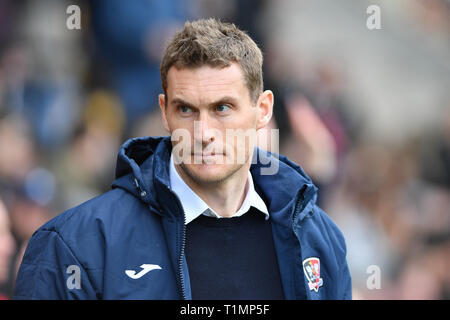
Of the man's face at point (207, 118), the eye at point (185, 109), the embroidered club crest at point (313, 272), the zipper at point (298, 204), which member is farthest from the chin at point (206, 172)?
the embroidered club crest at point (313, 272)

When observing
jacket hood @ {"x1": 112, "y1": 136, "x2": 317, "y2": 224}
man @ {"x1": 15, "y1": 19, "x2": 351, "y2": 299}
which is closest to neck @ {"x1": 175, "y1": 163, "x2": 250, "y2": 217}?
man @ {"x1": 15, "y1": 19, "x2": 351, "y2": 299}

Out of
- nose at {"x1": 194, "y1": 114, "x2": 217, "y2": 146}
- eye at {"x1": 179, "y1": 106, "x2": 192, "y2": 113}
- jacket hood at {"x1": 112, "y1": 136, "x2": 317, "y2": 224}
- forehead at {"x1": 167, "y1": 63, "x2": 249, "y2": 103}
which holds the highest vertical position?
forehead at {"x1": 167, "y1": 63, "x2": 249, "y2": 103}

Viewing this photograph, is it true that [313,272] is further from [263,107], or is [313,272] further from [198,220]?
[263,107]

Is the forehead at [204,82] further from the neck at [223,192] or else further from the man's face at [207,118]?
the neck at [223,192]

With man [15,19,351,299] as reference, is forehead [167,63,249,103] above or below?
above

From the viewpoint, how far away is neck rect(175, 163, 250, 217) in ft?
8.81

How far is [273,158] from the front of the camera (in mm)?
3059

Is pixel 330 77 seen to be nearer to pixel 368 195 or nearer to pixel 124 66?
pixel 368 195

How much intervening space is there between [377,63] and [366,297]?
6.90 feet

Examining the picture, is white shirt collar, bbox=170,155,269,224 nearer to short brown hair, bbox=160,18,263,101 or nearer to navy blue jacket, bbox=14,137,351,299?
navy blue jacket, bbox=14,137,351,299

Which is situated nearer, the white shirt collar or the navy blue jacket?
the navy blue jacket

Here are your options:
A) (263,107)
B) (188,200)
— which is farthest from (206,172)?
(263,107)

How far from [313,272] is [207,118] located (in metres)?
0.77

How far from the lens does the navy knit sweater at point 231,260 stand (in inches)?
99.0
